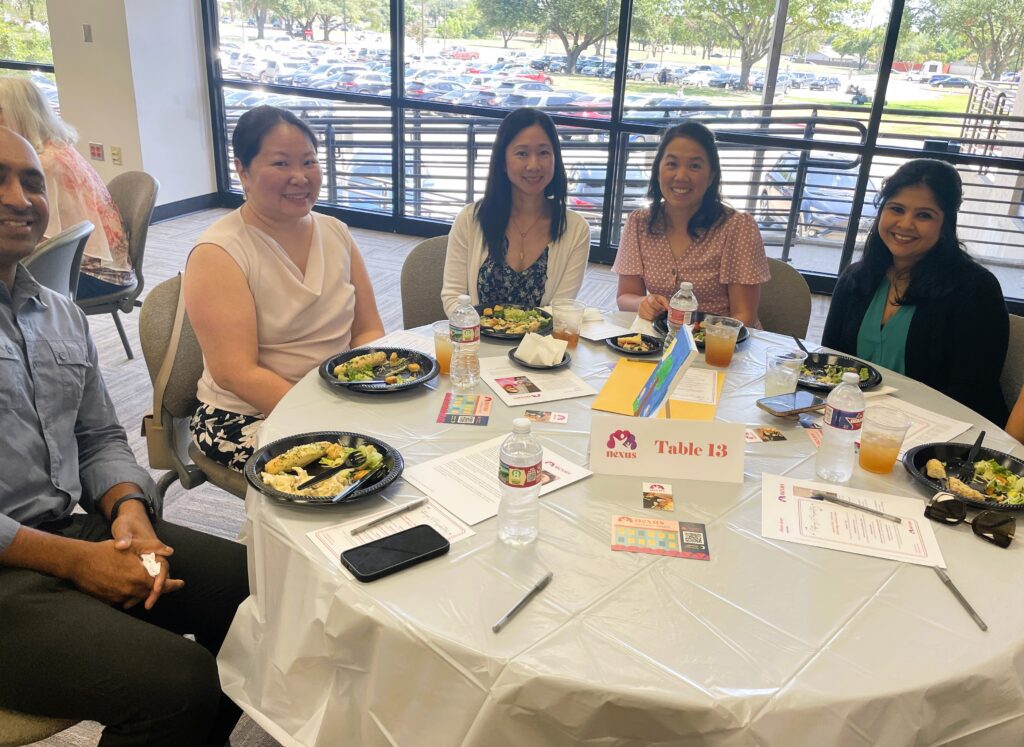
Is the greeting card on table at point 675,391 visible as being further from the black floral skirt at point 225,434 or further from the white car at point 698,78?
the white car at point 698,78

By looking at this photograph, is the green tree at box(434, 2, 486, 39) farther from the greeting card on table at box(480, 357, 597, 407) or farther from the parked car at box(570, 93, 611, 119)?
the greeting card on table at box(480, 357, 597, 407)

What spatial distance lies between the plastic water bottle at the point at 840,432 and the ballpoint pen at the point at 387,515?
30.5 inches

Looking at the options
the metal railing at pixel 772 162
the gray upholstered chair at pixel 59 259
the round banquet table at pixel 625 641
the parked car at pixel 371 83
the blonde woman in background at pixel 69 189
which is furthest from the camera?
the parked car at pixel 371 83

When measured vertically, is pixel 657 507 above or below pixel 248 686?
above

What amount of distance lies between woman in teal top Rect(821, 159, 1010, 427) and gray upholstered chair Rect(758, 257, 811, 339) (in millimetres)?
230

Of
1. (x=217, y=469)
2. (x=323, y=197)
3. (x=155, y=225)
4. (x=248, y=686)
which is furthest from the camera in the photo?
(x=323, y=197)

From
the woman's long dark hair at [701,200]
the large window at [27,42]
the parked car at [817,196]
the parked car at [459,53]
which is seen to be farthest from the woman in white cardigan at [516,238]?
the large window at [27,42]

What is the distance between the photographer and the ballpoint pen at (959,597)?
1.07 m

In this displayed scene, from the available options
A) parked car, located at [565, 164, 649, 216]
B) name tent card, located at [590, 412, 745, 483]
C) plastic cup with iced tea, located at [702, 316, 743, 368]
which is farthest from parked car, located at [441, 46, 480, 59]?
name tent card, located at [590, 412, 745, 483]

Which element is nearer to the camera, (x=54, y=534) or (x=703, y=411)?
(x=54, y=534)

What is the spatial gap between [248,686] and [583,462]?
720 mm

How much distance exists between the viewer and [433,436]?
1567mm

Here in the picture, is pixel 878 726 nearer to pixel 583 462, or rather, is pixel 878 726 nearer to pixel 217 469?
pixel 583 462

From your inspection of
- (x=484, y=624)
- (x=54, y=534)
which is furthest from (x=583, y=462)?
(x=54, y=534)
